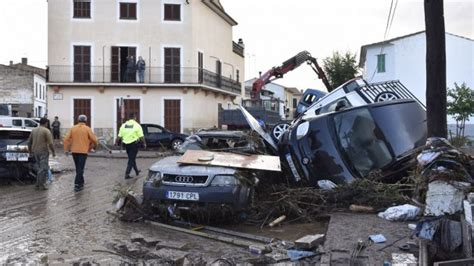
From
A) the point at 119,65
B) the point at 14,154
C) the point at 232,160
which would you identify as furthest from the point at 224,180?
the point at 119,65

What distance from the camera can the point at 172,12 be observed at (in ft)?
128

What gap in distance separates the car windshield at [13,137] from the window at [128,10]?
26.5m

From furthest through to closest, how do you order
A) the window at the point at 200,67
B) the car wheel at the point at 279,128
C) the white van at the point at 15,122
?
1. the window at the point at 200,67
2. the white van at the point at 15,122
3. the car wheel at the point at 279,128

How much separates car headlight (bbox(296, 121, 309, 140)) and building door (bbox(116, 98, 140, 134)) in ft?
→ 97.6

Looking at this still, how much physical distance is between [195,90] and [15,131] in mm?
26271

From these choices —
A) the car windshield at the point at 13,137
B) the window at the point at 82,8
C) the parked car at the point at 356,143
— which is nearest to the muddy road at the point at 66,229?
the car windshield at the point at 13,137

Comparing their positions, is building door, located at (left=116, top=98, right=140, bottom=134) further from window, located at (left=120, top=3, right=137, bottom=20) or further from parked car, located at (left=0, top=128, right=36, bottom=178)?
parked car, located at (left=0, top=128, right=36, bottom=178)

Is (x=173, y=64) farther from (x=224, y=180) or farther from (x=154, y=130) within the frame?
(x=224, y=180)

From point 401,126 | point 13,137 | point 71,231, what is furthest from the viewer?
point 13,137

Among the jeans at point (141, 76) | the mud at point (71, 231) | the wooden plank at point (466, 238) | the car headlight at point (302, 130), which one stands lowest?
the mud at point (71, 231)

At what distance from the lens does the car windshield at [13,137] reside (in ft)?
42.7

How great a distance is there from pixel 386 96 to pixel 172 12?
100.0 feet

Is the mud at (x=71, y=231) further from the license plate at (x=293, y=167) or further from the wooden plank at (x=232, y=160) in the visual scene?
the license plate at (x=293, y=167)

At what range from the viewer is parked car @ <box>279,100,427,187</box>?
9.07 meters
